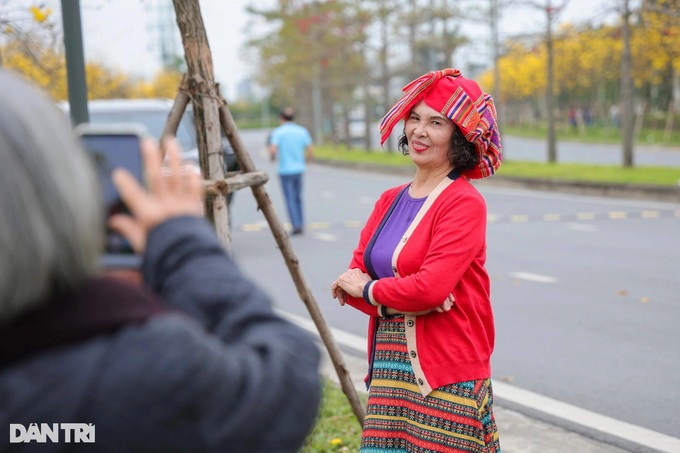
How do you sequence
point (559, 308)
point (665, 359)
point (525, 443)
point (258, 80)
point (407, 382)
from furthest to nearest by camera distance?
1. point (258, 80)
2. point (559, 308)
3. point (665, 359)
4. point (525, 443)
5. point (407, 382)

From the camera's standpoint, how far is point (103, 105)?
1316 cm

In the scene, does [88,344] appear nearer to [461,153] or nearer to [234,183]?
[461,153]

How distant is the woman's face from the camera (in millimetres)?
3205

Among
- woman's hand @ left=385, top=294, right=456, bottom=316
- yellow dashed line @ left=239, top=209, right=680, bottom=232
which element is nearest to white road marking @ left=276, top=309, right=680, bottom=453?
woman's hand @ left=385, top=294, right=456, bottom=316

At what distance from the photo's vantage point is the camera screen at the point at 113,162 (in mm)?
1388

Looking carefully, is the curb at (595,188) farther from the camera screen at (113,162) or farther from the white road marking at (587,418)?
the camera screen at (113,162)

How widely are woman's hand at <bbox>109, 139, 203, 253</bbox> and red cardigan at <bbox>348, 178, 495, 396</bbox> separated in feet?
5.27

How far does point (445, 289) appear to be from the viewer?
2.94 m

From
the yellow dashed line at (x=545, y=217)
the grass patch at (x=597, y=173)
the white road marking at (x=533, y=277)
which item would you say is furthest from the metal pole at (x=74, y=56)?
the grass patch at (x=597, y=173)

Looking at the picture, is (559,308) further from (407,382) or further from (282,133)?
(282,133)

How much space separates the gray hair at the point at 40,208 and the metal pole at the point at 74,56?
323 centimetres

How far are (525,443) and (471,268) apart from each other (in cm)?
187

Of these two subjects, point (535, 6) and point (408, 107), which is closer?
point (408, 107)

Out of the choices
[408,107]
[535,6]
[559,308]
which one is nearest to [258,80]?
[535,6]
